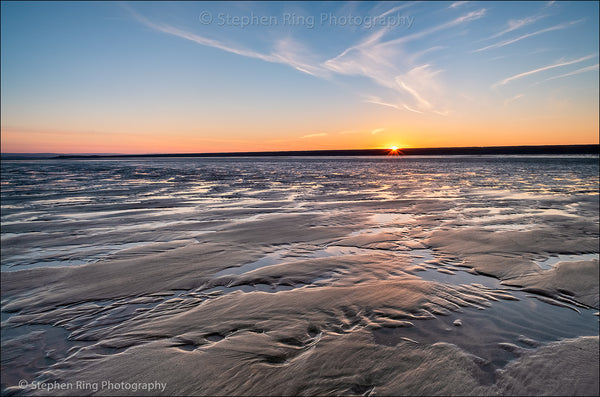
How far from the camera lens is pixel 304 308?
3.89 m

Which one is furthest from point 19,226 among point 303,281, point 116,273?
point 303,281

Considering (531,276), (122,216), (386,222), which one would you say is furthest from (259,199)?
(531,276)

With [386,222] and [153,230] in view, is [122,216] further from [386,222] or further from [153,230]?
[386,222]

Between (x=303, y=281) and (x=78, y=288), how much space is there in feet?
10.5

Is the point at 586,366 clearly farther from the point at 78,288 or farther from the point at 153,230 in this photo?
the point at 153,230

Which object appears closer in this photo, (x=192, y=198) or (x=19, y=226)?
(x=19, y=226)

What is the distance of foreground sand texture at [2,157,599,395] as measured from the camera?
2.71 m

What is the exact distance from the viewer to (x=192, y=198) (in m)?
13.8

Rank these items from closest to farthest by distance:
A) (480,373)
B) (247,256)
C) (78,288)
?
(480,373) → (78,288) → (247,256)

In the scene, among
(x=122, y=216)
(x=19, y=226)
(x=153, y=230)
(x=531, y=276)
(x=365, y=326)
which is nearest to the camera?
(x=365, y=326)

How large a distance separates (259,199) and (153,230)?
5.90 m

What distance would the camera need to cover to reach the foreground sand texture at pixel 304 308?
271 centimetres

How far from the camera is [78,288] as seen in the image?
4.55 meters

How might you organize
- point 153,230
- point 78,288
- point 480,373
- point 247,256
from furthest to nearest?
1. point 153,230
2. point 247,256
3. point 78,288
4. point 480,373
